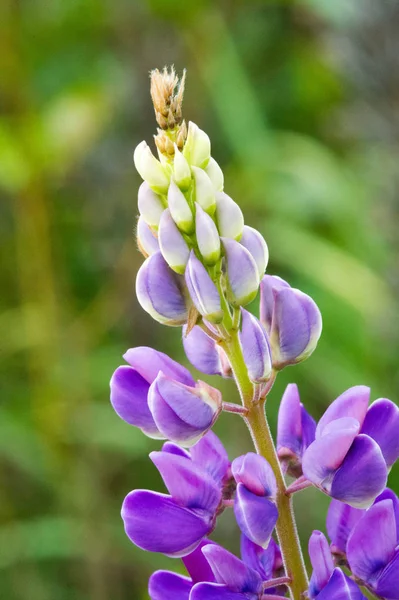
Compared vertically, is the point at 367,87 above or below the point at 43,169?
above

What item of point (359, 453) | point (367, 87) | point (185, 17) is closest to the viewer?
point (359, 453)

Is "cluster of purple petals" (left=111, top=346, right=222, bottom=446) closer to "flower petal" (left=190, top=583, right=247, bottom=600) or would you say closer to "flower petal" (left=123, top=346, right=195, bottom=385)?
"flower petal" (left=123, top=346, right=195, bottom=385)

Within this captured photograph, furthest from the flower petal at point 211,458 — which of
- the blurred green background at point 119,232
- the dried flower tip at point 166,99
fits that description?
the blurred green background at point 119,232

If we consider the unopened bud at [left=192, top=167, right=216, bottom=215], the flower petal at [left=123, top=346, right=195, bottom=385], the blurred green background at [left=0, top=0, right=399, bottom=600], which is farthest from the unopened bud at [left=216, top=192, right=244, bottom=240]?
the blurred green background at [left=0, top=0, right=399, bottom=600]

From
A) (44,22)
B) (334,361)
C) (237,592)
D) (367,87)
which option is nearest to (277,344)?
(237,592)

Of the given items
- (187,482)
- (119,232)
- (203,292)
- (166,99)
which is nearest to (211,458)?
(187,482)

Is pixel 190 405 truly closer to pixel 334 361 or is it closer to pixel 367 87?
pixel 367 87
